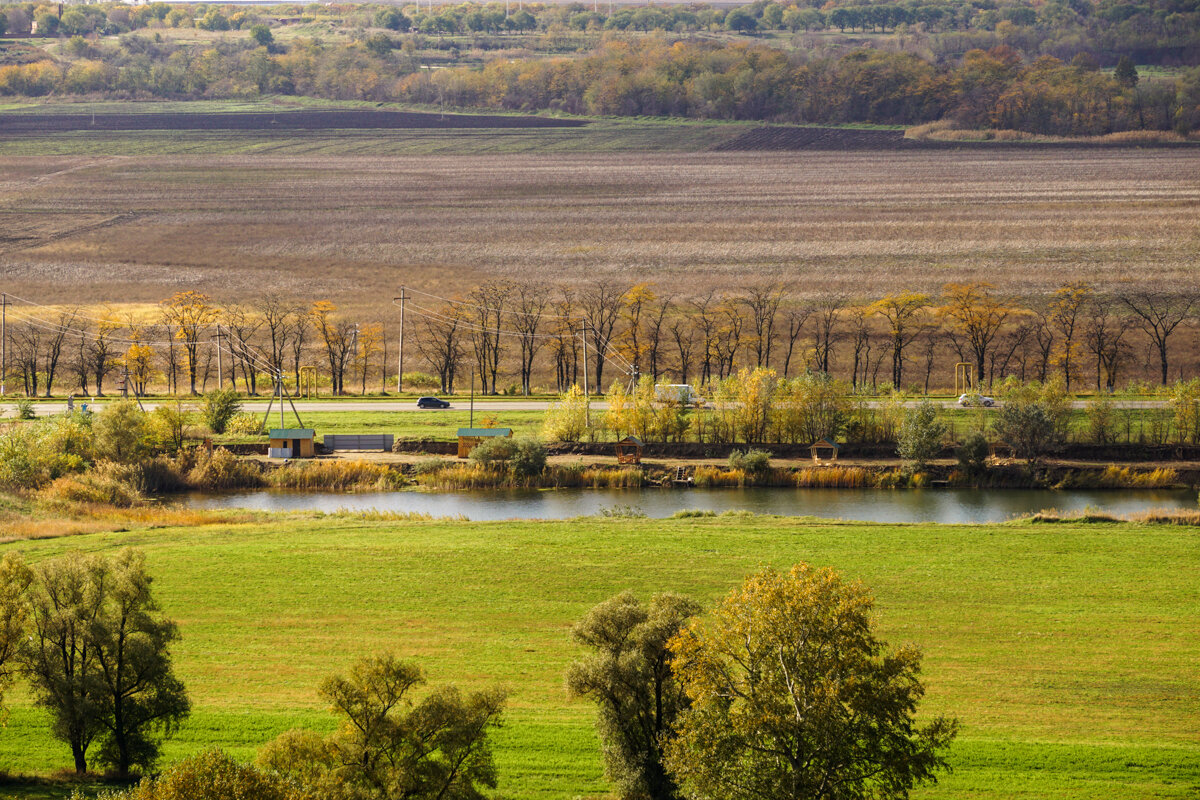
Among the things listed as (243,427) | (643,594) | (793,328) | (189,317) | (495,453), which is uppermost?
(793,328)

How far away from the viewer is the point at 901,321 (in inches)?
3115

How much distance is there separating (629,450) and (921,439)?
13.7 metres

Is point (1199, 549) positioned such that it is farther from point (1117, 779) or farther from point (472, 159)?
point (472, 159)

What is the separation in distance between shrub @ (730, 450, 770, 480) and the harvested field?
119660 mm

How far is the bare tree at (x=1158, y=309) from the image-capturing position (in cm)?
8331

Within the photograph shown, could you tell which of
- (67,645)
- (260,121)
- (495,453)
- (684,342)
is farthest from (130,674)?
(260,121)

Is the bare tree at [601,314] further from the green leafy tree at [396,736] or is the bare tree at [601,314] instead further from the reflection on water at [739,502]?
the green leafy tree at [396,736]

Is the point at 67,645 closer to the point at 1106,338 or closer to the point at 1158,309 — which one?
the point at 1106,338

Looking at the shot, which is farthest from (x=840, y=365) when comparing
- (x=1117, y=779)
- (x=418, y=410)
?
(x=1117, y=779)

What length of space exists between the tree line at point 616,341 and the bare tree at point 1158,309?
0.76ft

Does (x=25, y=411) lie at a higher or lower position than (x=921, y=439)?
lower

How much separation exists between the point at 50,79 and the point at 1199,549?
196 m

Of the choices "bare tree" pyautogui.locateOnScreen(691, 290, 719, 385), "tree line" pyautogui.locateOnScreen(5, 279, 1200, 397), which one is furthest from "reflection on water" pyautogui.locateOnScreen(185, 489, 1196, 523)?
"bare tree" pyautogui.locateOnScreen(691, 290, 719, 385)

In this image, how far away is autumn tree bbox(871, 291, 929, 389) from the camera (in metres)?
76.7
